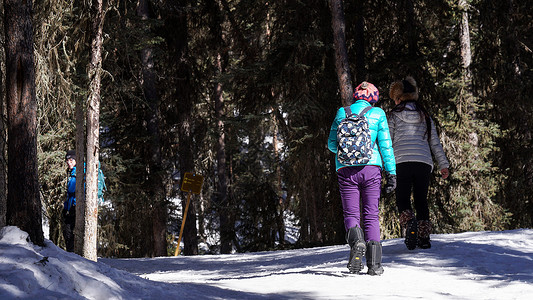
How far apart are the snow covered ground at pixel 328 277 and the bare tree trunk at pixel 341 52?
4234mm

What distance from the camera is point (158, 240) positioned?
16.6 metres

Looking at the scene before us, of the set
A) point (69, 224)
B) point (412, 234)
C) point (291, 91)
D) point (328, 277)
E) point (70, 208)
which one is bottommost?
point (328, 277)

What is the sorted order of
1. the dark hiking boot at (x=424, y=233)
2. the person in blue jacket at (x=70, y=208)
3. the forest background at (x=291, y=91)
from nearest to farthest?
1. the dark hiking boot at (x=424, y=233)
2. the person in blue jacket at (x=70, y=208)
3. the forest background at (x=291, y=91)

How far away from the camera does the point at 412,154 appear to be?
23.7 feet

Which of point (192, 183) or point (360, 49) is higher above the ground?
point (360, 49)

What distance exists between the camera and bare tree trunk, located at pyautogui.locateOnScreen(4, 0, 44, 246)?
5246 millimetres

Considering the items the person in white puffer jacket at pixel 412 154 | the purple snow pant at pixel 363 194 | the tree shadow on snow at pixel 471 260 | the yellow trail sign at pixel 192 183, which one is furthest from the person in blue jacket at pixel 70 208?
the purple snow pant at pixel 363 194

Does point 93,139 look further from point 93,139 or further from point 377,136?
point 377,136

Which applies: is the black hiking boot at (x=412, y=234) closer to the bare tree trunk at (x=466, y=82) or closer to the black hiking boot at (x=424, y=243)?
the black hiking boot at (x=424, y=243)

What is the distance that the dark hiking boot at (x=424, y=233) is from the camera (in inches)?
296

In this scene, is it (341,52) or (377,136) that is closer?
(377,136)

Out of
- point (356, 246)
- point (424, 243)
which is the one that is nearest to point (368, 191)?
point (356, 246)

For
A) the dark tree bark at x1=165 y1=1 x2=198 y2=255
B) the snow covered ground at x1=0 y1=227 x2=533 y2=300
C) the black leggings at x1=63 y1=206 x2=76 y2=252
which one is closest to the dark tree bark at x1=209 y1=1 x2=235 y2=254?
the dark tree bark at x1=165 y1=1 x2=198 y2=255

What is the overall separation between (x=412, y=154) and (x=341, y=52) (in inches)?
225
